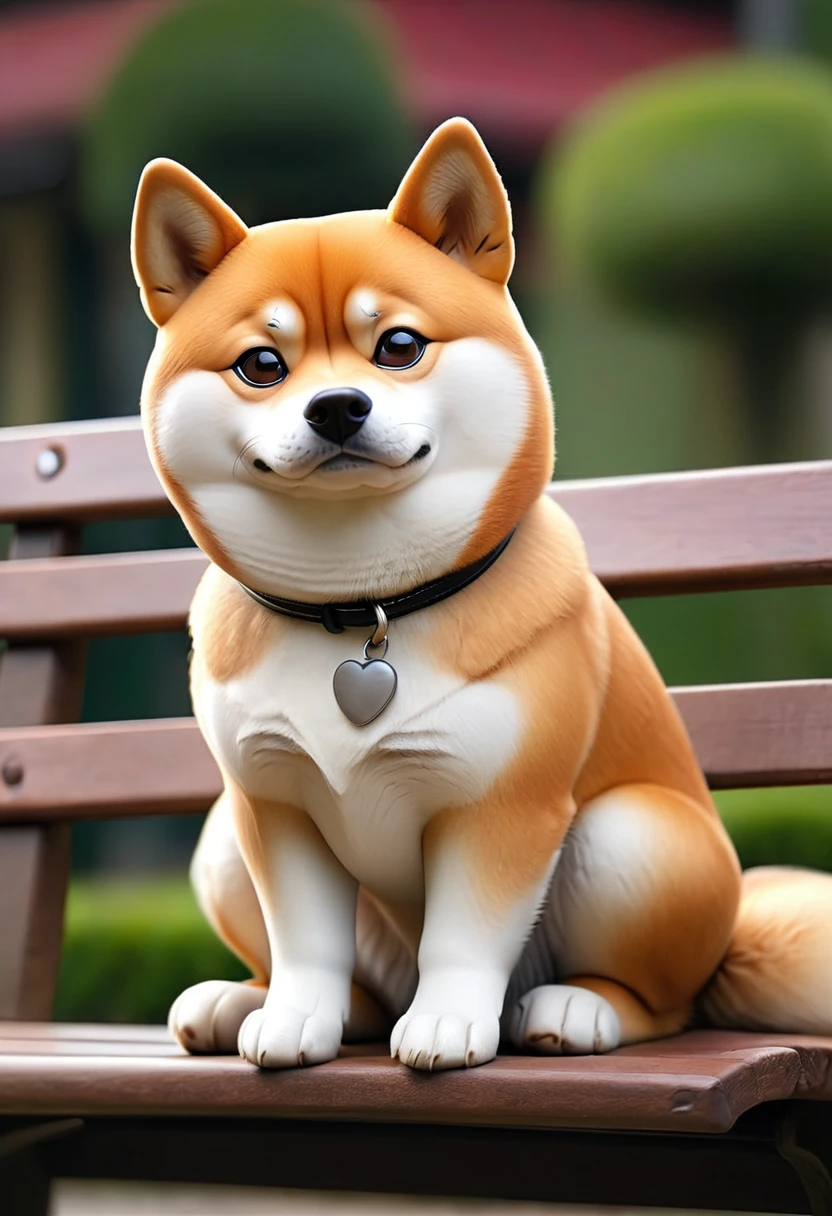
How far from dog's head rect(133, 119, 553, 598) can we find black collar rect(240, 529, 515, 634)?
12 millimetres

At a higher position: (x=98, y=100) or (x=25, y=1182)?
(x=98, y=100)

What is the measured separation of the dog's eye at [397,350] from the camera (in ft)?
3.71

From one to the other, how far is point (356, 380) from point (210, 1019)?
52 cm

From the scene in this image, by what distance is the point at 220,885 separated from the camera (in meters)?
1.36

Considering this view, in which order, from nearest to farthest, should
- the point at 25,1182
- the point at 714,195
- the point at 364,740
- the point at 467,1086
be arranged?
the point at 467,1086 < the point at 364,740 < the point at 25,1182 < the point at 714,195

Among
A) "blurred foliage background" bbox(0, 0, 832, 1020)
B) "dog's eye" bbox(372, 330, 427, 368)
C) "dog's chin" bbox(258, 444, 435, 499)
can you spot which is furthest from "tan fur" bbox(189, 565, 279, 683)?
"blurred foliage background" bbox(0, 0, 832, 1020)

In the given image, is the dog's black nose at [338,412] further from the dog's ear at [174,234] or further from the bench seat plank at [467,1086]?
the bench seat plank at [467,1086]

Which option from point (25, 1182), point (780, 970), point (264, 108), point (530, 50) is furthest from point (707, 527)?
point (530, 50)

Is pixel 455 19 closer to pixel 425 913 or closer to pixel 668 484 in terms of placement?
pixel 668 484

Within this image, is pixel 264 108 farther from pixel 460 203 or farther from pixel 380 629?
pixel 380 629

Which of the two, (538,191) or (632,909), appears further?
(538,191)

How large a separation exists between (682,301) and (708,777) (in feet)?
8.91

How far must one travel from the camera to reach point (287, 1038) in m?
1.10

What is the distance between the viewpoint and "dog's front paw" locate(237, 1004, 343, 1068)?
1.10 metres
